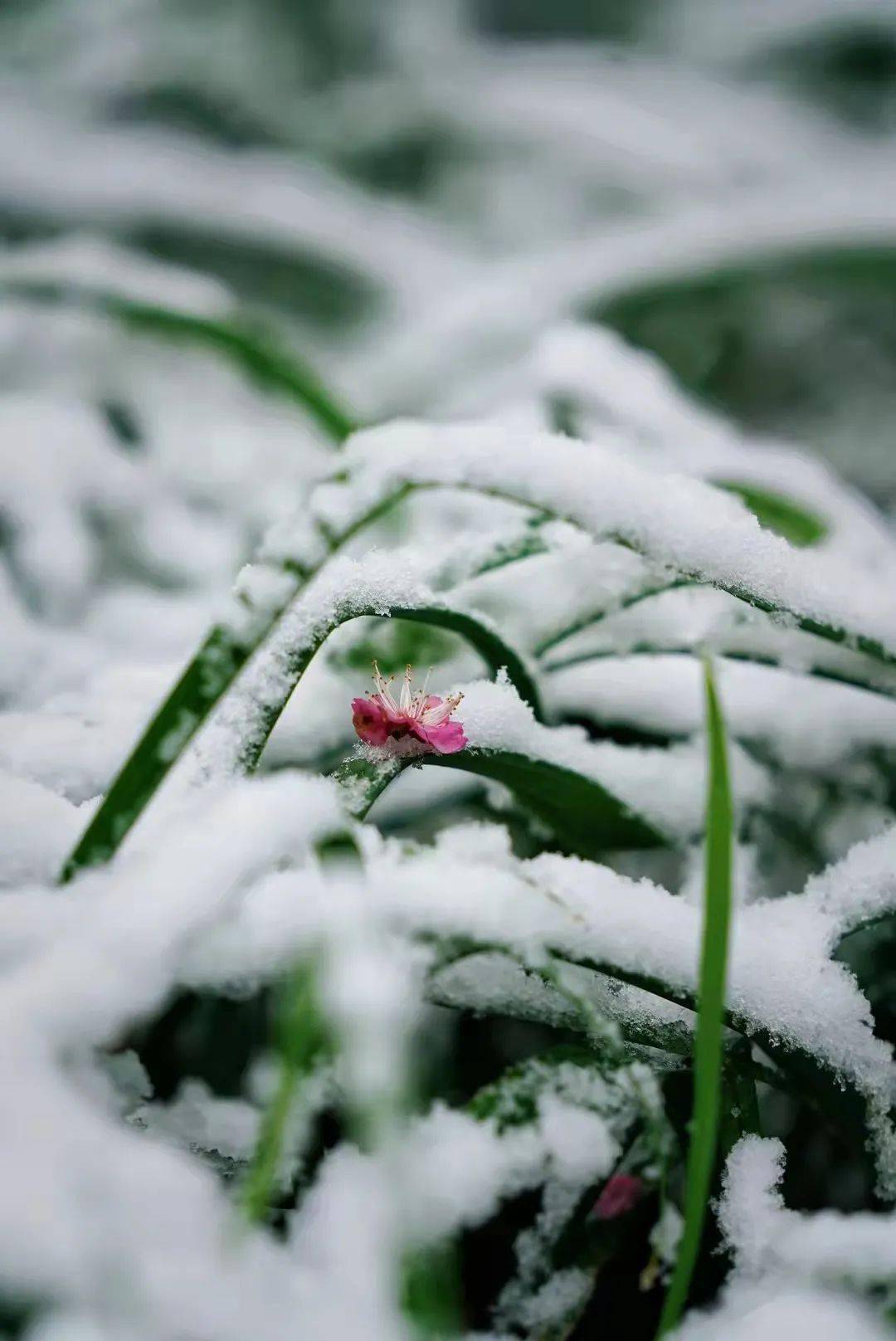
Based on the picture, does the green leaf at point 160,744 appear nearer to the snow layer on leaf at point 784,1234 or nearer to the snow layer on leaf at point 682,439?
the snow layer on leaf at point 784,1234

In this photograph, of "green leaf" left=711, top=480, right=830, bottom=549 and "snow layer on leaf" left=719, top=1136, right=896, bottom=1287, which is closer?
"snow layer on leaf" left=719, top=1136, right=896, bottom=1287

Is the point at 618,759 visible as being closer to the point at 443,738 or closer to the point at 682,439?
the point at 443,738

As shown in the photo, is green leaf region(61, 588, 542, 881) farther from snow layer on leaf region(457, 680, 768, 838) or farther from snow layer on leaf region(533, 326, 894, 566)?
snow layer on leaf region(533, 326, 894, 566)

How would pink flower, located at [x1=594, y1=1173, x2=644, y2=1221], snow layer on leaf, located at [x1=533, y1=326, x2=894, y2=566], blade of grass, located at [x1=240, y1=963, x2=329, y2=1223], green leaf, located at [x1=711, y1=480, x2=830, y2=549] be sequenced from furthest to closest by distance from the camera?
1. snow layer on leaf, located at [x1=533, y1=326, x2=894, y2=566]
2. green leaf, located at [x1=711, y1=480, x2=830, y2=549]
3. pink flower, located at [x1=594, y1=1173, x2=644, y2=1221]
4. blade of grass, located at [x1=240, y1=963, x2=329, y2=1223]

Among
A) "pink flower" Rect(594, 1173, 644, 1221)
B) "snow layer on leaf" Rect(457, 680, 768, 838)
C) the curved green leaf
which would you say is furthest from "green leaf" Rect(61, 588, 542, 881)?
"pink flower" Rect(594, 1173, 644, 1221)

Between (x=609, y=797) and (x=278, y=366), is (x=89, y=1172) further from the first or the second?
(x=278, y=366)

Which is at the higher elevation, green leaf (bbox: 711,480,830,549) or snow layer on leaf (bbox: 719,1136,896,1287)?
green leaf (bbox: 711,480,830,549)

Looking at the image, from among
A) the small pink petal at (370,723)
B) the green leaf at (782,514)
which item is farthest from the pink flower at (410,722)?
the green leaf at (782,514)

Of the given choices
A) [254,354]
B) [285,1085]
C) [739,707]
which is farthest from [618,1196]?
[254,354]
